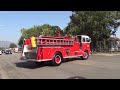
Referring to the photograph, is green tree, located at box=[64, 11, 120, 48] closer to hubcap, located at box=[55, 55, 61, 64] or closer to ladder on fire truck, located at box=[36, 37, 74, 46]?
ladder on fire truck, located at box=[36, 37, 74, 46]

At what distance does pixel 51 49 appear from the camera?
1958 centimetres

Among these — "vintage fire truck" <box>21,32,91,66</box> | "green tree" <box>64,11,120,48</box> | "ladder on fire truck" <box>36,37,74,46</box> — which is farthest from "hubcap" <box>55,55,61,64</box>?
Answer: "green tree" <box>64,11,120,48</box>

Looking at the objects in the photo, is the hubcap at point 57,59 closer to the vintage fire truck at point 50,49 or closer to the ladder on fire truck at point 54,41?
the vintage fire truck at point 50,49

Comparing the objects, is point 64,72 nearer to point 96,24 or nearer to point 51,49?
point 51,49

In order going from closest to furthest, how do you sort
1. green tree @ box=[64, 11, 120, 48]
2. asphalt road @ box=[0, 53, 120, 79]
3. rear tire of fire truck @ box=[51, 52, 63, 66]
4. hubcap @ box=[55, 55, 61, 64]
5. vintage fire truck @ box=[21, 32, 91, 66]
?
asphalt road @ box=[0, 53, 120, 79] → vintage fire truck @ box=[21, 32, 91, 66] → rear tire of fire truck @ box=[51, 52, 63, 66] → hubcap @ box=[55, 55, 61, 64] → green tree @ box=[64, 11, 120, 48]

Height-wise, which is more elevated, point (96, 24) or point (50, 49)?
point (96, 24)

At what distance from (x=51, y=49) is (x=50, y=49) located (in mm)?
108

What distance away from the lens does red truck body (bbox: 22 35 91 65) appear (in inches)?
742

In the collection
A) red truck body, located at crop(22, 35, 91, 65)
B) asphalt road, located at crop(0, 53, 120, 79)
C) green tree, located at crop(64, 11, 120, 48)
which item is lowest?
asphalt road, located at crop(0, 53, 120, 79)

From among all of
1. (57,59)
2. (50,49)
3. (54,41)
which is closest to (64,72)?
(50,49)

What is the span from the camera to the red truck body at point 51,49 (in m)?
18.9

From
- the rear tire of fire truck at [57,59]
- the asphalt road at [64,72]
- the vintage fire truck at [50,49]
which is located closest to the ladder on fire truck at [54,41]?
the vintage fire truck at [50,49]
